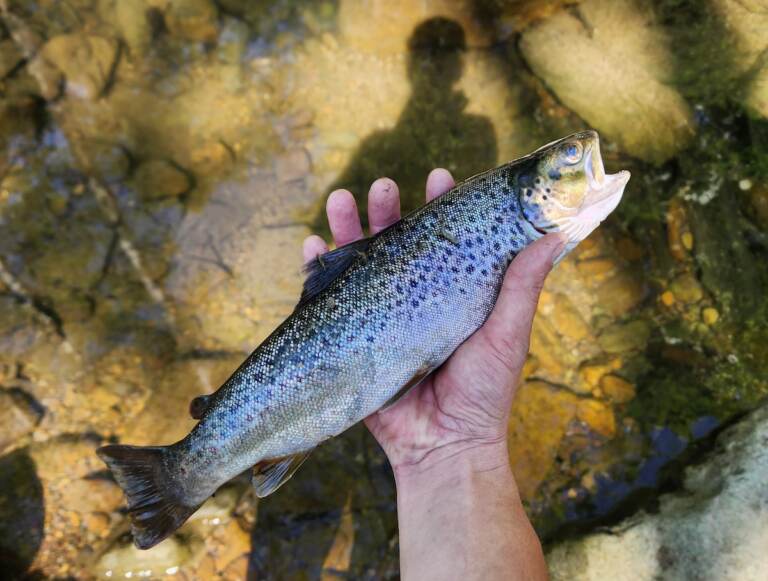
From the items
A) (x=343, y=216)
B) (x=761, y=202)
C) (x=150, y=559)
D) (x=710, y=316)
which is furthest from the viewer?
(x=710, y=316)

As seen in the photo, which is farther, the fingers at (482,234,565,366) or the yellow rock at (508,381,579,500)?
the yellow rock at (508,381,579,500)

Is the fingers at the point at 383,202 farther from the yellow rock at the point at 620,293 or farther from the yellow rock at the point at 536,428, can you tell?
the yellow rock at the point at 620,293

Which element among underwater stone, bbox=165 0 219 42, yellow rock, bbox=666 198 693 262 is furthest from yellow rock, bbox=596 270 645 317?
underwater stone, bbox=165 0 219 42

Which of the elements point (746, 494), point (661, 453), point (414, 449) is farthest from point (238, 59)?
point (746, 494)

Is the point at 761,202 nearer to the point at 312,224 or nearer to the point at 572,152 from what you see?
the point at 572,152

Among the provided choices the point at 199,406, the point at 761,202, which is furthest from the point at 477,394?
the point at 761,202

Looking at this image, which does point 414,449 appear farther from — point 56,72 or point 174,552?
point 56,72

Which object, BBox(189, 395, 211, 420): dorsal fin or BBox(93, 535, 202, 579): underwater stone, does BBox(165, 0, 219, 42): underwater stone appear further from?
BBox(93, 535, 202, 579): underwater stone
